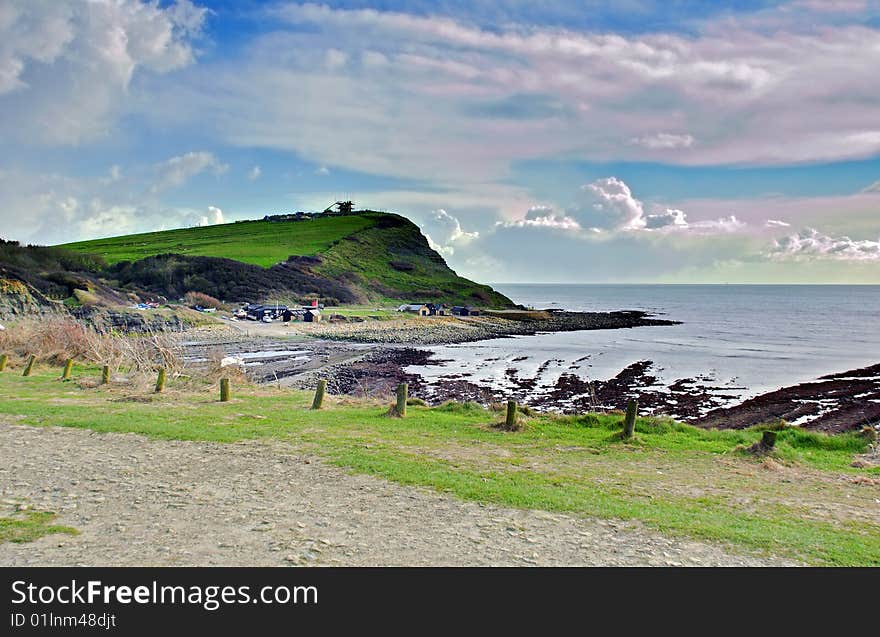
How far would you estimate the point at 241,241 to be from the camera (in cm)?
14650

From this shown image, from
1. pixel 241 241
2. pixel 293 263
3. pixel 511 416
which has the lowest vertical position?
pixel 511 416

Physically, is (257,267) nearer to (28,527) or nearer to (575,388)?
(575,388)

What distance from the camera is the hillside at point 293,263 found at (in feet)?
325

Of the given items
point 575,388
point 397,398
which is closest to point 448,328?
point 575,388

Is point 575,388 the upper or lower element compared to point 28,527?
lower

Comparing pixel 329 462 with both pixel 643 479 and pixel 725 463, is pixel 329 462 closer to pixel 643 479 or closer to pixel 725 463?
pixel 643 479

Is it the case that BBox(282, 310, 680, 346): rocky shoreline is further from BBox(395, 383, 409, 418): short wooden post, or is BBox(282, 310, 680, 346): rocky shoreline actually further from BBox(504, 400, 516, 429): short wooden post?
BBox(504, 400, 516, 429): short wooden post

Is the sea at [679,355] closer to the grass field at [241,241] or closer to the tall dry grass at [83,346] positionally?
the tall dry grass at [83,346]

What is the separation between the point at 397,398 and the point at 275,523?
9400 millimetres

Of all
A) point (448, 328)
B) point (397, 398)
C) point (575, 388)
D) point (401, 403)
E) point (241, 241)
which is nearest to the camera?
point (401, 403)

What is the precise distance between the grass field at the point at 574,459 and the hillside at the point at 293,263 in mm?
81013

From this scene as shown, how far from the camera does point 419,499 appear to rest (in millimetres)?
9492
